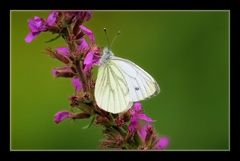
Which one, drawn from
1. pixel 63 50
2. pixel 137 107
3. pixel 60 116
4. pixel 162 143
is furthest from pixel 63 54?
pixel 162 143

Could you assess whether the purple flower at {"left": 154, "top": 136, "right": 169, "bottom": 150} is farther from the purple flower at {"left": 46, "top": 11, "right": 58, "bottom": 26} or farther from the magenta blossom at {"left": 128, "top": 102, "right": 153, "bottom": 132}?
the purple flower at {"left": 46, "top": 11, "right": 58, "bottom": 26}

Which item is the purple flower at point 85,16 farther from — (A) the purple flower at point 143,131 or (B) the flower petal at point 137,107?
(A) the purple flower at point 143,131

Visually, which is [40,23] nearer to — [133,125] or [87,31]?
[87,31]

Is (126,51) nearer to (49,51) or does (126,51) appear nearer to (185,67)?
(185,67)

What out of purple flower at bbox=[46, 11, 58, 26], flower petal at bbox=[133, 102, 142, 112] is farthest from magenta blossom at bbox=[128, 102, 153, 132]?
purple flower at bbox=[46, 11, 58, 26]

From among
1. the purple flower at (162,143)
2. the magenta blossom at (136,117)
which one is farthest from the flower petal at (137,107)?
the purple flower at (162,143)

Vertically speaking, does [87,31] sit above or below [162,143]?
above

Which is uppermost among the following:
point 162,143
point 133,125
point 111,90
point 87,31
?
point 87,31
